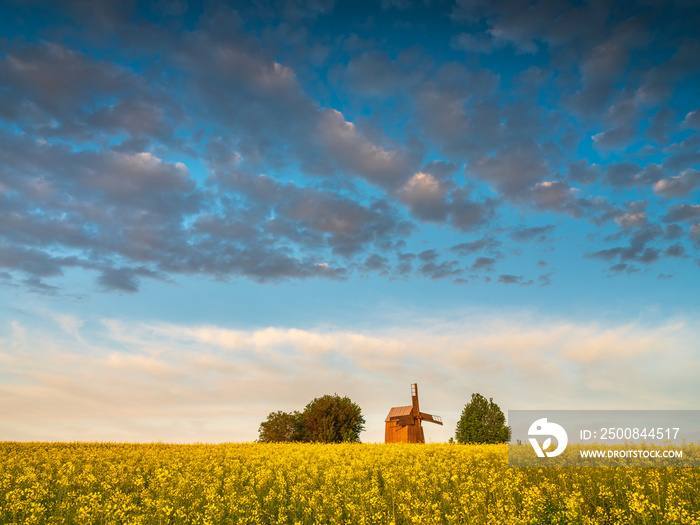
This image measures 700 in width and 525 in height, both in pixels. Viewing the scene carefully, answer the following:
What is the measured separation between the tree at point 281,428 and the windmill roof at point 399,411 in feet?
45.4

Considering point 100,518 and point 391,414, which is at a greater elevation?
point 391,414

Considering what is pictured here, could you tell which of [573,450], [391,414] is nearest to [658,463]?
[573,450]

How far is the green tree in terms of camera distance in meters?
61.7

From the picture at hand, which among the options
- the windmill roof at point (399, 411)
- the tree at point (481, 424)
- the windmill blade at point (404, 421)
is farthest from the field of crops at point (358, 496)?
the windmill roof at point (399, 411)

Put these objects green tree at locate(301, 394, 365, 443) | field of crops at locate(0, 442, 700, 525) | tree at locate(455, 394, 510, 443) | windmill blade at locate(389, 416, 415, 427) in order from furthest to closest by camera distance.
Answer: windmill blade at locate(389, 416, 415, 427), green tree at locate(301, 394, 365, 443), tree at locate(455, 394, 510, 443), field of crops at locate(0, 442, 700, 525)

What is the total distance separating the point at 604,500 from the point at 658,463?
937cm

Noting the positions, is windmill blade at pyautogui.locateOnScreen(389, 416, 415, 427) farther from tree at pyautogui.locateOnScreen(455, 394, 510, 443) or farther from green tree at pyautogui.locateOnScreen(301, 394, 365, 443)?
tree at pyautogui.locateOnScreen(455, 394, 510, 443)

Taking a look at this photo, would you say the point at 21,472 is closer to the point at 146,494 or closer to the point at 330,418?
the point at 146,494

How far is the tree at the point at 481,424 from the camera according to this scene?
56875 millimetres

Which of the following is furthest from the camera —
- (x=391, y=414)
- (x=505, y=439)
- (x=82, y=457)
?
(x=391, y=414)

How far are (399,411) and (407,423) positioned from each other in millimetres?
3643

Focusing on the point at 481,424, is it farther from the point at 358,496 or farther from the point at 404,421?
the point at 358,496

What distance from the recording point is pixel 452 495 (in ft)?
48.5

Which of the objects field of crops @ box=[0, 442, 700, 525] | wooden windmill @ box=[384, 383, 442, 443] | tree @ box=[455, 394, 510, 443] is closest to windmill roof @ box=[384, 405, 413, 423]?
wooden windmill @ box=[384, 383, 442, 443]
